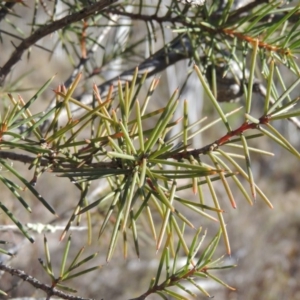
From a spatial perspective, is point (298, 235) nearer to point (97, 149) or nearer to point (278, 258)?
point (278, 258)

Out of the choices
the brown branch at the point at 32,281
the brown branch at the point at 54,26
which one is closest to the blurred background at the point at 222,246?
the brown branch at the point at 54,26

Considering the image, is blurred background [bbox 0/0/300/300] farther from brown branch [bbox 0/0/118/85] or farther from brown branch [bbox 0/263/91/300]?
brown branch [bbox 0/263/91/300]

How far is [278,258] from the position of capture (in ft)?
14.4

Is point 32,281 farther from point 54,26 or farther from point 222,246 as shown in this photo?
point 222,246

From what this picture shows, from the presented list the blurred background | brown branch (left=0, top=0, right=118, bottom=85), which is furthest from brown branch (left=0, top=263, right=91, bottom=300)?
the blurred background

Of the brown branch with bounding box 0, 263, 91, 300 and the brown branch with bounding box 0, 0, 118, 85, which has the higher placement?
the brown branch with bounding box 0, 0, 118, 85

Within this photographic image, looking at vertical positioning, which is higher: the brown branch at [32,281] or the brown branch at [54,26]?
the brown branch at [54,26]

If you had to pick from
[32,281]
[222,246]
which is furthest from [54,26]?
[222,246]

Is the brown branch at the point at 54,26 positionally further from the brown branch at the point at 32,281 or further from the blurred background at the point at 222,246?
the blurred background at the point at 222,246

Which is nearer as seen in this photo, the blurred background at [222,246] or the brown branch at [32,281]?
the brown branch at [32,281]

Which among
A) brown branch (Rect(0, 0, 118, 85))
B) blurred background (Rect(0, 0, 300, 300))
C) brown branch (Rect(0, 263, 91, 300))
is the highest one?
brown branch (Rect(0, 0, 118, 85))

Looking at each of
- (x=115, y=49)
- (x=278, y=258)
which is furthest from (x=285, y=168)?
(x=115, y=49)

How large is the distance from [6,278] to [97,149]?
2.48m

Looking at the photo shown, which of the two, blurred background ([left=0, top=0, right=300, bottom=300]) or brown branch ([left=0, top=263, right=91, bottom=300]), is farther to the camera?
blurred background ([left=0, top=0, right=300, bottom=300])
